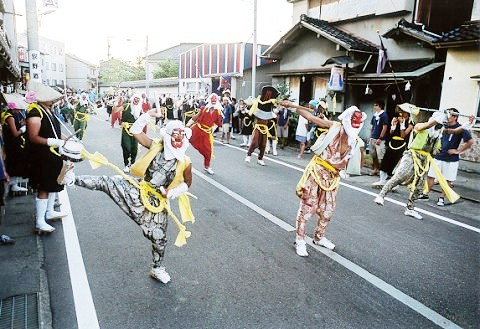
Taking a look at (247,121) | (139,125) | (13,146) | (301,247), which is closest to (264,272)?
(301,247)

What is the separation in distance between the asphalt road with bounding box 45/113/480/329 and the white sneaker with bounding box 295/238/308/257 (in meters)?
0.10

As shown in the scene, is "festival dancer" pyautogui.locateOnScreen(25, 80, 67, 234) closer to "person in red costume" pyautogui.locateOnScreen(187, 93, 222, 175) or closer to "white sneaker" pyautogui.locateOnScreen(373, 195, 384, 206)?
"person in red costume" pyautogui.locateOnScreen(187, 93, 222, 175)

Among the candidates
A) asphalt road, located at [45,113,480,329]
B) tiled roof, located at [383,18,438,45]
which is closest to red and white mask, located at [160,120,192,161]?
asphalt road, located at [45,113,480,329]

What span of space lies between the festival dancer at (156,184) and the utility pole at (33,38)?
319 inches

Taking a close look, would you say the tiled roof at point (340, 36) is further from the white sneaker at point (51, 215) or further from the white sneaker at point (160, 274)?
the white sneaker at point (160, 274)

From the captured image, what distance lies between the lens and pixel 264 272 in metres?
4.12

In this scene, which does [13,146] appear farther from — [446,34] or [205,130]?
[446,34]

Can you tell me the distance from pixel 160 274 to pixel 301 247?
181 centimetres

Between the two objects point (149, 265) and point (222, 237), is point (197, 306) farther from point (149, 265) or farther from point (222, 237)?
point (222, 237)

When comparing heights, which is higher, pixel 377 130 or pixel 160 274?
pixel 377 130

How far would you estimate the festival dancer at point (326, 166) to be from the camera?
180 inches

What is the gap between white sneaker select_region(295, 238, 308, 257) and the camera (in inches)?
181

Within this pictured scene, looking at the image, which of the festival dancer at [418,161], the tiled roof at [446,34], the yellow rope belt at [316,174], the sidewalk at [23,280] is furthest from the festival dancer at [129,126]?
the tiled roof at [446,34]

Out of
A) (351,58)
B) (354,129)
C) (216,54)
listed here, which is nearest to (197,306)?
(354,129)
